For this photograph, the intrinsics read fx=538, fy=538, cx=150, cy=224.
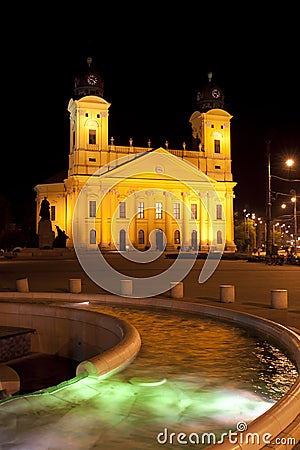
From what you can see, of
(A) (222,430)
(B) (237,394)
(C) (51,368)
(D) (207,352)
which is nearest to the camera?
(A) (222,430)

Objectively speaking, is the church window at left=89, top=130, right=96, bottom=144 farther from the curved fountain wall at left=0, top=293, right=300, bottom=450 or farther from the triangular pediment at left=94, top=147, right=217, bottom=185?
the curved fountain wall at left=0, top=293, right=300, bottom=450

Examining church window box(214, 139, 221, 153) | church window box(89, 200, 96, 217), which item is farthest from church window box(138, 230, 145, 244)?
church window box(214, 139, 221, 153)

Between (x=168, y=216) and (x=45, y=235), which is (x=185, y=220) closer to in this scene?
(x=168, y=216)

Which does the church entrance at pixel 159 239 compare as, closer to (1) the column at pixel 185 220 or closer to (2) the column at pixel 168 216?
(2) the column at pixel 168 216

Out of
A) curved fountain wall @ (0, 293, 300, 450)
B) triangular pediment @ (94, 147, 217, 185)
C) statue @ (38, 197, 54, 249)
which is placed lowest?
curved fountain wall @ (0, 293, 300, 450)

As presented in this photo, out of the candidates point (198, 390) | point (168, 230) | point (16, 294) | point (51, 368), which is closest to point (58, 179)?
point (168, 230)

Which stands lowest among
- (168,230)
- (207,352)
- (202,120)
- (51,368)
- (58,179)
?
(51,368)

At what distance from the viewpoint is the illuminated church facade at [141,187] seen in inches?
3004

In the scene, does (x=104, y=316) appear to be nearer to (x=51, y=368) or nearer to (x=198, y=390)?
(x=51, y=368)

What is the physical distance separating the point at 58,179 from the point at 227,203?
87.8ft

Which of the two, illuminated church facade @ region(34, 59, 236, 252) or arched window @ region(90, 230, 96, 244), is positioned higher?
illuminated church facade @ region(34, 59, 236, 252)

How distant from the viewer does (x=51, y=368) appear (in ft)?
41.8

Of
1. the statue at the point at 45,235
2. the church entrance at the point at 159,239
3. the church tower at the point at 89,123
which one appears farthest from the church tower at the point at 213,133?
the statue at the point at 45,235

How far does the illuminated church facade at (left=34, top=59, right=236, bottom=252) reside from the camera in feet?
250
